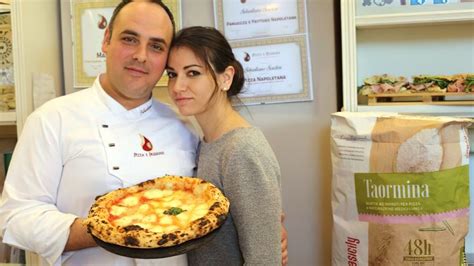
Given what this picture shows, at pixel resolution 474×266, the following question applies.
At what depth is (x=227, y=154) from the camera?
1.14 metres

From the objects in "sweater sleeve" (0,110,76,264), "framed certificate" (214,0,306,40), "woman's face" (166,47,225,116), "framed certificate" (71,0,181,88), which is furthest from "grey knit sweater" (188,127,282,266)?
"framed certificate" (71,0,181,88)

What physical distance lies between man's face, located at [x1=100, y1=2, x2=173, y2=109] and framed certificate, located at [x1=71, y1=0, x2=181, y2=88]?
1.53ft

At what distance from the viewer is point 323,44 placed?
1.58 m

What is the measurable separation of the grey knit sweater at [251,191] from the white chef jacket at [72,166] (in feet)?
0.75

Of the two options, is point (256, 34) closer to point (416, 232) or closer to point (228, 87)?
point (228, 87)

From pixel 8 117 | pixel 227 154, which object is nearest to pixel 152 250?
pixel 227 154

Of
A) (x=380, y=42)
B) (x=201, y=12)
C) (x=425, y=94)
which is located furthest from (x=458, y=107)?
(x=201, y=12)

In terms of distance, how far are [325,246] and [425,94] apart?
0.68 metres

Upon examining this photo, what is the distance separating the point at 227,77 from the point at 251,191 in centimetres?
36

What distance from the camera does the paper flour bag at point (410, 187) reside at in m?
1.31

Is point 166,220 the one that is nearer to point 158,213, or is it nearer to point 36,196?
point 158,213

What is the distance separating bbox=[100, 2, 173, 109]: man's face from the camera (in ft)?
4.03

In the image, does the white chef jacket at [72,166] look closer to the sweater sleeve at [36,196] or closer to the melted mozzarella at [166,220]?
the sweater sleeve at [36,196]

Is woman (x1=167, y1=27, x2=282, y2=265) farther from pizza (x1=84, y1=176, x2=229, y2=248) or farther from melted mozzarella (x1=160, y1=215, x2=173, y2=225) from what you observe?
melted mozzarella (x1=160, y1=215, x2=173, y2=225)
